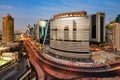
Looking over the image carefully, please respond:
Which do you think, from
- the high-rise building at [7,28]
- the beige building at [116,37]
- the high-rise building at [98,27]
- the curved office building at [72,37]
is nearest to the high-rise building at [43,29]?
the high-rise building at [98,27]

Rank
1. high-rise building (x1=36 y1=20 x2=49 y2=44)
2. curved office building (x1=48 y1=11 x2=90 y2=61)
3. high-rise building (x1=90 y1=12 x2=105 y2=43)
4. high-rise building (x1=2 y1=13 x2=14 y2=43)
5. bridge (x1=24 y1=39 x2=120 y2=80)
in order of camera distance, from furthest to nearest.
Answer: high-rise building (x1=2 y1=13 x2=14 y2=43), high-rise building (x1=36 y1=20 x2=49 y2=44), high-rise building (x1=90 y1=12 x2=105 y2=43), curved office building (x1=48 y1=11 x2=90 y2=61), bridge (x1=24 y1=39 x2=120 y2=80)

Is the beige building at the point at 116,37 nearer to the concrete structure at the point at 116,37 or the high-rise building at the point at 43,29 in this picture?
the concrete structure at the point at 116,37

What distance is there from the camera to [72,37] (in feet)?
228

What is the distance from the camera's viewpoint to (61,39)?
75562 mm

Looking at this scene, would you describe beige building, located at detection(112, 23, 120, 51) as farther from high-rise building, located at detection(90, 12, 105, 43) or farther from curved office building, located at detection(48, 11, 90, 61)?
curved office building, located at detection(48, 11, 90, 61)

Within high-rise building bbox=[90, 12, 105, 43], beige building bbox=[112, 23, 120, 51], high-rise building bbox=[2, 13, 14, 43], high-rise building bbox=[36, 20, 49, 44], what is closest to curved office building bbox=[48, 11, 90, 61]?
high-rise building bbox=[90, 12, 105, 43]

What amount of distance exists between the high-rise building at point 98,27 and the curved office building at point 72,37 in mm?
24336

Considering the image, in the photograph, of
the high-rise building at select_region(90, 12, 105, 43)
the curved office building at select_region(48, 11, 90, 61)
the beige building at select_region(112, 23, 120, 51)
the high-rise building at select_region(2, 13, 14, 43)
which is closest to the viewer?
the curved office building at select_region(48, 11, 90, 61)

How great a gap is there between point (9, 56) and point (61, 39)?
2580 cm

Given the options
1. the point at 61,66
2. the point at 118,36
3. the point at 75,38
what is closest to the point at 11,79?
the point at 61,66

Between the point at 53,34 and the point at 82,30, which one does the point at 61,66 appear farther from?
the point at 53,34

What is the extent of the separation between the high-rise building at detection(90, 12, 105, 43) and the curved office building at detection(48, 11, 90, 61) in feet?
79.8

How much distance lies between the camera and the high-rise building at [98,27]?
9394 centimetres

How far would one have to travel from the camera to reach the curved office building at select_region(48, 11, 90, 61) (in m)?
66.0
